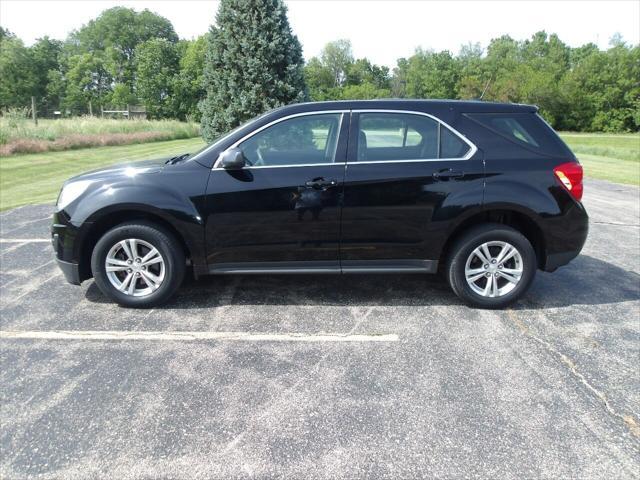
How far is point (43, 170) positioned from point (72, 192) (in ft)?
37.9

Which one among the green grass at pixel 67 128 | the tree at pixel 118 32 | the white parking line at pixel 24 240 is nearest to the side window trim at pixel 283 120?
the white parking line at pixel 24 240

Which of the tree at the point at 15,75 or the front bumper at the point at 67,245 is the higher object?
the tree at the point at 15,75

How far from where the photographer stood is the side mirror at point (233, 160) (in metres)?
3.77

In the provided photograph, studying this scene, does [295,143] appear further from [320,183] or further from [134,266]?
[134,266]

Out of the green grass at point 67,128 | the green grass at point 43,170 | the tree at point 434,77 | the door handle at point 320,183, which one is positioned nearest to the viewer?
the door handle at point 320,183

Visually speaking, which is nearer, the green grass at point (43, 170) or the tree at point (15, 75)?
the green grass at point (43, 170)

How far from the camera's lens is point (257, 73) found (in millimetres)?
11484

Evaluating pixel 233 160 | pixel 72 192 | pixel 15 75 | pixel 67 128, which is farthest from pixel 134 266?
pixel 15 75

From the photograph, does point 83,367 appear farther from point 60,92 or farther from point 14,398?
point 60,92

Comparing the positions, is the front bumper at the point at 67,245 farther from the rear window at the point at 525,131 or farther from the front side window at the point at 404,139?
the rear window at the point at 525,131

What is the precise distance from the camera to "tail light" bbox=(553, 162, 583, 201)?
12.9 ft

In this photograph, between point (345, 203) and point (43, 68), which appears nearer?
point (345, 203)

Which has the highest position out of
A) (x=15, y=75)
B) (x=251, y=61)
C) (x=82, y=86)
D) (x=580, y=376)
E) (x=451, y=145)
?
(x=15, y=75)

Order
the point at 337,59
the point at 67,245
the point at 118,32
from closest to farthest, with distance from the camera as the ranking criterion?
1. the point at 67,245
2. the point at 118,32
3. the point at 337,59
